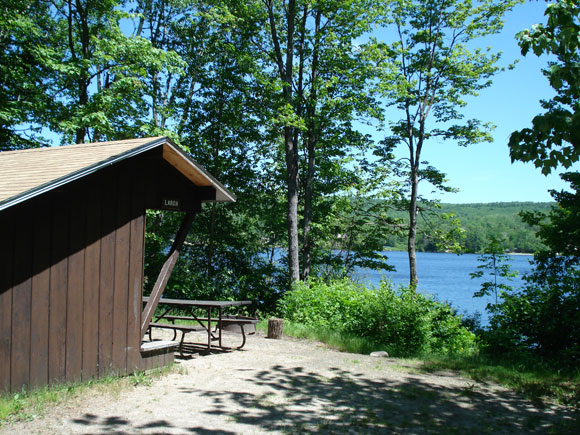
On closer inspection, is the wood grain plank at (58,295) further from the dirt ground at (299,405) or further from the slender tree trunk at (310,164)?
the slender tree trunk at (310,164)

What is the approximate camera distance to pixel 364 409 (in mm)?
5574

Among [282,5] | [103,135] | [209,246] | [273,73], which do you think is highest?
[282,5]

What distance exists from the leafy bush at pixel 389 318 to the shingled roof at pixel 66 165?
476 centimetres

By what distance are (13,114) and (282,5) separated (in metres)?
10.3

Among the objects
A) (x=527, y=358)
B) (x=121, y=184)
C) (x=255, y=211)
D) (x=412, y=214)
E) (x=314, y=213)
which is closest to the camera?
(x=121, y=184)

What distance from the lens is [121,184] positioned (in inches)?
254

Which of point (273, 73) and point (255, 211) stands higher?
point (273, 73)

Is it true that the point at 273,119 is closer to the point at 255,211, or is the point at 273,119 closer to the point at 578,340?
the point at 255,211

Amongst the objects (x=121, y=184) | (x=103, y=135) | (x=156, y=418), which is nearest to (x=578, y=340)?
(x=156, y=418)

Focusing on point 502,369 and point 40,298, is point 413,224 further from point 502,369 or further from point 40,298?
point 40,298

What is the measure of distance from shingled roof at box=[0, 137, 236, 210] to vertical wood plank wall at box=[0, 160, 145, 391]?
24 cm

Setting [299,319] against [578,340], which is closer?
[578,340]

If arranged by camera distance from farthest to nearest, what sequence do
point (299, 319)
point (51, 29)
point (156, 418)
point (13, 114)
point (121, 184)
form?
point (51, 29)
point (13, 114)
point (299, 319)
point (121, 184)
point (156, 418)

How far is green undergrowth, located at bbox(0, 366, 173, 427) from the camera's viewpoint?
4809 millimetres
